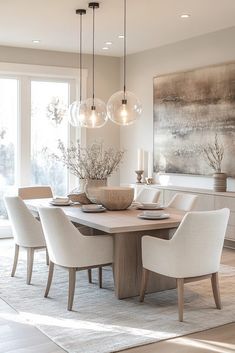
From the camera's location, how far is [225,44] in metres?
6.30

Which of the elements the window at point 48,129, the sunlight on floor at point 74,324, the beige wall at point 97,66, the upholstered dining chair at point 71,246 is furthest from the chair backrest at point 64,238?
the beige wall at point 97,66

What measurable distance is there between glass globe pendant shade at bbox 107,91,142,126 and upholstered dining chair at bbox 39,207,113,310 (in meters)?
1.31

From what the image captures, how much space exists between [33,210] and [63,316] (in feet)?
5.33

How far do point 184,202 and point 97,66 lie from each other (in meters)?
3.63

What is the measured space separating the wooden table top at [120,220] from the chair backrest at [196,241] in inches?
12.2

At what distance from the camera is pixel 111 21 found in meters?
5.83

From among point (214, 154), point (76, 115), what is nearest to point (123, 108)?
point (76, 115)

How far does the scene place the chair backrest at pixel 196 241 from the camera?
3.71m

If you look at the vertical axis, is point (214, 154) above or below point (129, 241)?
above

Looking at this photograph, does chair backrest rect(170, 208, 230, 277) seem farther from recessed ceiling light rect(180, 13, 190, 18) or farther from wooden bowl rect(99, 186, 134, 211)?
recessed ceiling light rect(180, 13, 190, 18)

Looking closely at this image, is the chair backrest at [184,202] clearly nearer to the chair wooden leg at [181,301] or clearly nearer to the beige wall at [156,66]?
the beige wall at [156,66]

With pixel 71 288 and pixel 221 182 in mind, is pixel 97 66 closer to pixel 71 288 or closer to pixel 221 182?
pixel 221 182

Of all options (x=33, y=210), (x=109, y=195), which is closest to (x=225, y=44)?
(x=109, y=195)

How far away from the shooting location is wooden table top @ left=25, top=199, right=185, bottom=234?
Result: 12.9 feet
